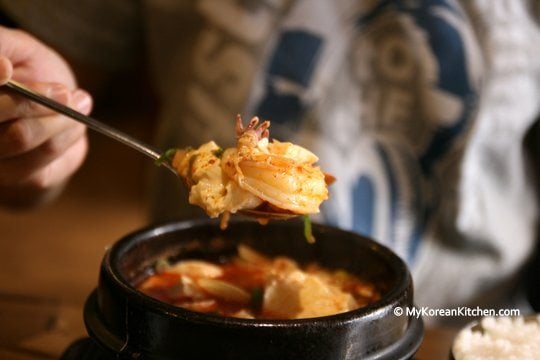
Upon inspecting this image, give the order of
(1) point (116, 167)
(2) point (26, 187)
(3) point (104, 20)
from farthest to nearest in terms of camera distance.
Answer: (1) point (116, 167) → (3) point (104, 20) → (2) point (26, 187)

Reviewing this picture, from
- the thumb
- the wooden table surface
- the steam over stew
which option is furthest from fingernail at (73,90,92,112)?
the wooden table surface

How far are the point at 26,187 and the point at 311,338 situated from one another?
0.75 meters

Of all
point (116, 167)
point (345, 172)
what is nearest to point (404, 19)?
point (345, 172)

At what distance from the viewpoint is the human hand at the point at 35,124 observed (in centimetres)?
96

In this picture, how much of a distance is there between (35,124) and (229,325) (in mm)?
486

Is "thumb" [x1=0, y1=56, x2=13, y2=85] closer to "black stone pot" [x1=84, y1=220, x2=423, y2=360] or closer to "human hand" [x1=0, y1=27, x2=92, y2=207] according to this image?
"human hand" [x1=0, y1=27, x2=92, y2=207]

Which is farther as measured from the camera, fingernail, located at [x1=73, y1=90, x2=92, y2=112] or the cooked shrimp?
fingernail, located at [x1=73, y1=90, x2=92, y2=112]

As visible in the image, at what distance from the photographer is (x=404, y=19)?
1.51m

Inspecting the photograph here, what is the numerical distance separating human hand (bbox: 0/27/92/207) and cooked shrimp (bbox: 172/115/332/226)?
276 mm

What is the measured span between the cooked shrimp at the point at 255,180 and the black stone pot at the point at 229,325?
141 millimetres

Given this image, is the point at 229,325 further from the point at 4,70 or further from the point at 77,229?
the point at 77,229

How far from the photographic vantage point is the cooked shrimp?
81cm

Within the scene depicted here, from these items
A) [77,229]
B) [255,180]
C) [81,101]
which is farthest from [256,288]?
[77,229]

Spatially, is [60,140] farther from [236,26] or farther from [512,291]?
[512,291]
